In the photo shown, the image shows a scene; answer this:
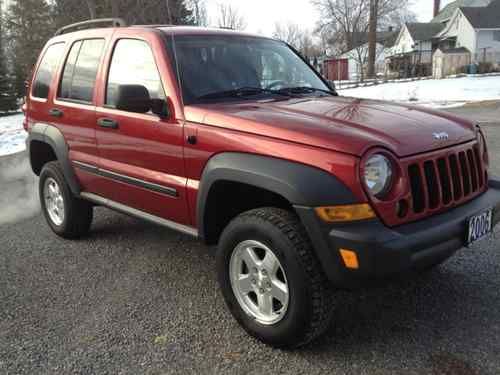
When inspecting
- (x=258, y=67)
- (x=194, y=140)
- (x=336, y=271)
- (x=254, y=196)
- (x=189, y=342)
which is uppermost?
(x=258, y=67)

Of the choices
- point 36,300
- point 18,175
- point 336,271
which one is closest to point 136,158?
point 36,300

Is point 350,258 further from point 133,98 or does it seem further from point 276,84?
point 276,84

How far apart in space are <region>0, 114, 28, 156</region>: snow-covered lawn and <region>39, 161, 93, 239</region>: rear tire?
6700mm

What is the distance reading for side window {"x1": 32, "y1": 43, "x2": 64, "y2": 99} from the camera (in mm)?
4664

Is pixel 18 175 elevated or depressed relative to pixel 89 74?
depressed

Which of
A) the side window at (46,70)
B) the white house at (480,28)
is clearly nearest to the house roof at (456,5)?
the white house at (480,28)

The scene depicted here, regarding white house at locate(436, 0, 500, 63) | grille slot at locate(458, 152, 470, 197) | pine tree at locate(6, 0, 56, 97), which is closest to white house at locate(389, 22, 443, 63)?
white house at locate(436, 0, 500, 63)

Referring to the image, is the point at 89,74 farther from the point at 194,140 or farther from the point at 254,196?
the point at 254,196

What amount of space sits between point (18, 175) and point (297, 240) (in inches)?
281

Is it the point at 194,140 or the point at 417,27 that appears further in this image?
the point at 417,27

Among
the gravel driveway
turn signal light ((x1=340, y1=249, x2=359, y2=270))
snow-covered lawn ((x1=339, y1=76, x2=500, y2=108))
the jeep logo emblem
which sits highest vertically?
the jeep logo emblem

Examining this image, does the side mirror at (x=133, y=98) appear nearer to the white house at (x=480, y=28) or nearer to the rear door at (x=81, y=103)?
the rear door at (x=81, y=103)

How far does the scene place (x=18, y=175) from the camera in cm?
834

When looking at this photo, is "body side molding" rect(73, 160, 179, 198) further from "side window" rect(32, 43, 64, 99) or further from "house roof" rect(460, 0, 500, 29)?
"house roof" rect(460, 0, 500, 29)
